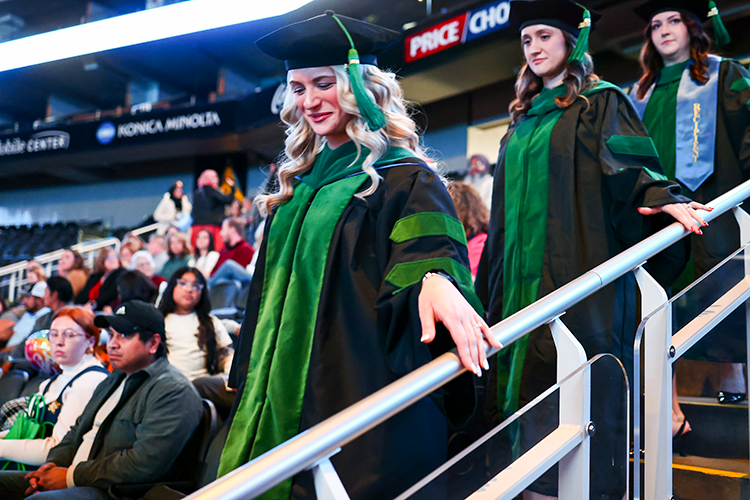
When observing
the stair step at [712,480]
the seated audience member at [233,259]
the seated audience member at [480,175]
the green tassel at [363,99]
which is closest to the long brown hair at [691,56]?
the stair step at [712,480]

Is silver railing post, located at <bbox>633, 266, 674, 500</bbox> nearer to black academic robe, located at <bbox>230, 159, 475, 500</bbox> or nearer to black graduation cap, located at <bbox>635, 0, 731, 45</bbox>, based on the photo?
black academic robe, located at <bbox>230, 159, 475, 500</bbox>

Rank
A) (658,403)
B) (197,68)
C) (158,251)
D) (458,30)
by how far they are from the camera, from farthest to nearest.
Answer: (197,68)
(158,251)
(458,30)
(658,403)

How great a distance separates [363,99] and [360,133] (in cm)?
7

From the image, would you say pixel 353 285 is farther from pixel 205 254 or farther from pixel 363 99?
pixel 205 254

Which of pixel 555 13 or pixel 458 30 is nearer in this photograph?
pixel 555 13

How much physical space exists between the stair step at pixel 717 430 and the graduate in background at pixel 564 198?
0.73 ft

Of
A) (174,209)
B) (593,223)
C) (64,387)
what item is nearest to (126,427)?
(64,387)

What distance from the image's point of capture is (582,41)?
6.24 feet

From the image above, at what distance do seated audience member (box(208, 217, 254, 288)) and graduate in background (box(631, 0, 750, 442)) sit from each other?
430 centimetres

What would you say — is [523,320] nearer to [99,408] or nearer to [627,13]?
[99,408]

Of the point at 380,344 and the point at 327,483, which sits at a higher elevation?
the point at 380,344

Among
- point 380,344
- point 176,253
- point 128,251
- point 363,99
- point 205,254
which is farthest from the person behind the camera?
point 128,251

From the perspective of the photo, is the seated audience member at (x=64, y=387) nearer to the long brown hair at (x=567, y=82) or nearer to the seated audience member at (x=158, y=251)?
the long brown hair at (x=567, y=82)

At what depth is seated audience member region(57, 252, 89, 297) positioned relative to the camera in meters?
6.76
